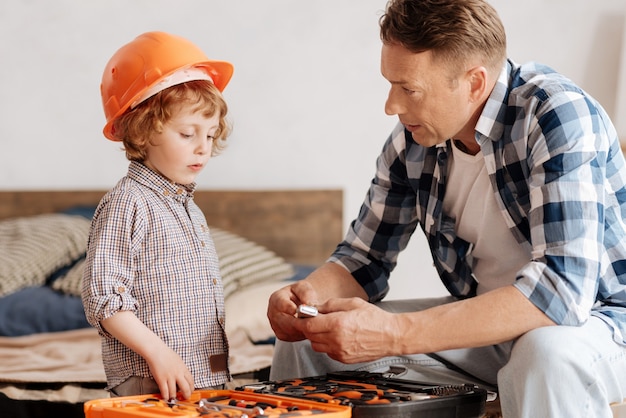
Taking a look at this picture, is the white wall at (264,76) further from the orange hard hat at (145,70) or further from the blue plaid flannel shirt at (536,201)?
the orange hard hat at (145,70)

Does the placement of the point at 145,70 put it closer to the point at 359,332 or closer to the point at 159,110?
the point at 159,110

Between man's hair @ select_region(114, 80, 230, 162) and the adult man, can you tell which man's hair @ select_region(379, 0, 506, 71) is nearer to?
the adult man

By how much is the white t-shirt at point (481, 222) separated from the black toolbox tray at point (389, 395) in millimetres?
304

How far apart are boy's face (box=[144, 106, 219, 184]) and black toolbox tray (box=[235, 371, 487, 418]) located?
0.37 meters

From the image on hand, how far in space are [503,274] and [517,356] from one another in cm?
29

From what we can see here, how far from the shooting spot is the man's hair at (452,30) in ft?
4.17

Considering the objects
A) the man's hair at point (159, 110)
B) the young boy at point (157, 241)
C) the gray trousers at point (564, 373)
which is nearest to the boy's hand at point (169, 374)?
the young boy at point (157, 241)

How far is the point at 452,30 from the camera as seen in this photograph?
4.17ft

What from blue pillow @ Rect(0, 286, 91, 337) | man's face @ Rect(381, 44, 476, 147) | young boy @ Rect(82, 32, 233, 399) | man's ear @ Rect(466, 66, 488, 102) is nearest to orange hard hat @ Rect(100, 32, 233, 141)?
young boy @ Rect(82, 32, 233, 399)

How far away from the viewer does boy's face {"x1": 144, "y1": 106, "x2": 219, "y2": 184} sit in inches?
48.9

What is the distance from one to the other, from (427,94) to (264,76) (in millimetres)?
1501

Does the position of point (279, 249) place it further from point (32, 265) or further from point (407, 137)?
point (407, 137)

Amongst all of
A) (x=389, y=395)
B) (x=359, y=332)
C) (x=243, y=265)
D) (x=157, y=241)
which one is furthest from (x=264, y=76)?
(x=389, y=395)

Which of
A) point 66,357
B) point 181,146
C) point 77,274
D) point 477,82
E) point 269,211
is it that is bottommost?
point 66,357
